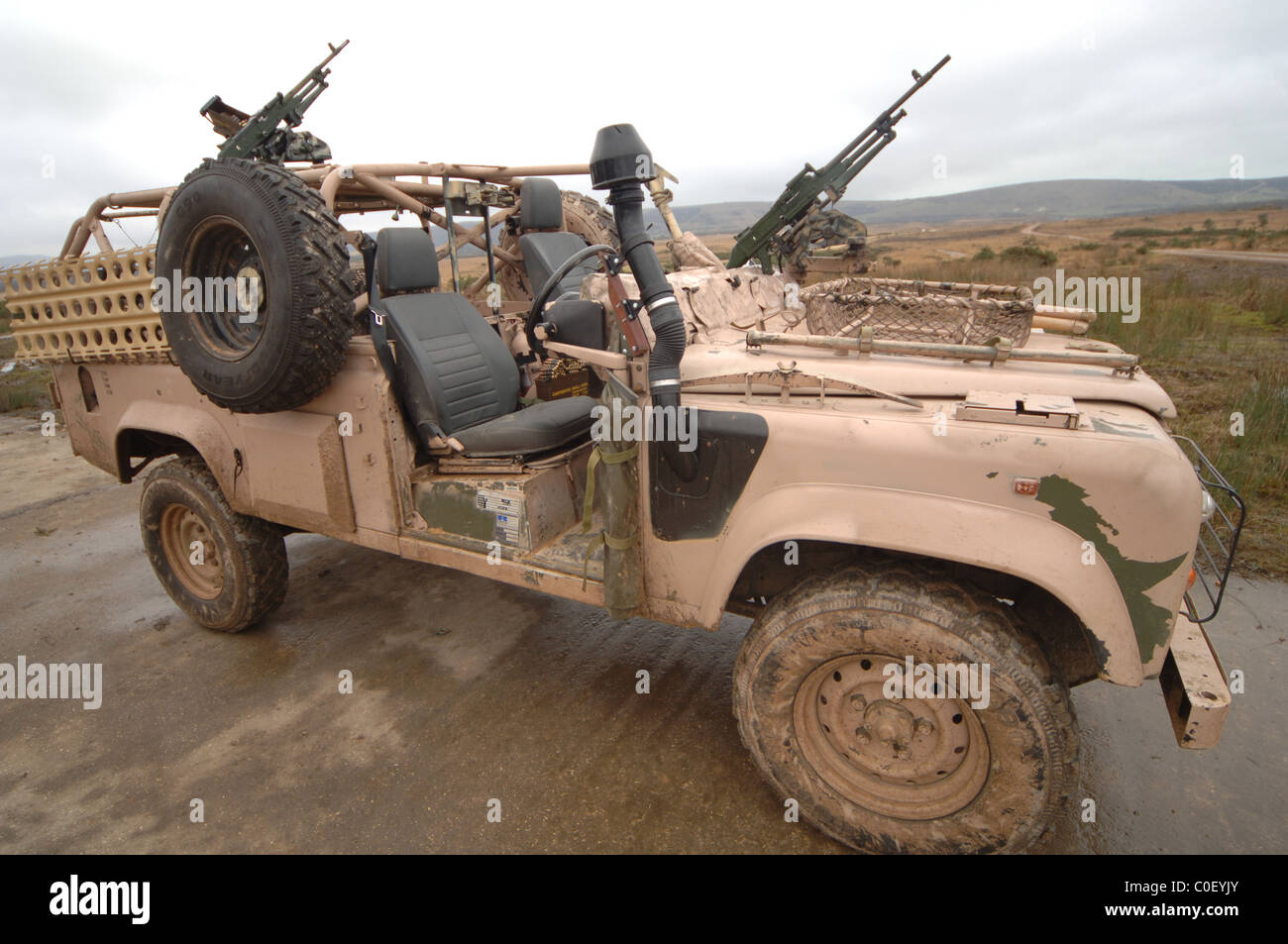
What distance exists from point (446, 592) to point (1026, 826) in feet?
10.8

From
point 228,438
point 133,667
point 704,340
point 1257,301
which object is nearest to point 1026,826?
point 704,340

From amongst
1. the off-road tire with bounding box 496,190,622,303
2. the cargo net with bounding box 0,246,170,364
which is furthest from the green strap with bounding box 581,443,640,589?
the off-road tire with bounding box 496,190,622,303

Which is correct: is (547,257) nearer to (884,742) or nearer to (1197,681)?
(884,742)

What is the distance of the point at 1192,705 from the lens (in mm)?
2094

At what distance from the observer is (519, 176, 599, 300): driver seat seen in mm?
4066

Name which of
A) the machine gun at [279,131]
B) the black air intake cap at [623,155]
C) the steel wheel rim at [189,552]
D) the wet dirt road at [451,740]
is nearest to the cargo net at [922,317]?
the black air intake cap at [623,155]

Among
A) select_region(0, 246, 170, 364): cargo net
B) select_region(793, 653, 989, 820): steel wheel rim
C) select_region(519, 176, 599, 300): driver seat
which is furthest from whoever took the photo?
select_region(519, 176, 599, 300): driver seat

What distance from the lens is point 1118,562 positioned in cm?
200

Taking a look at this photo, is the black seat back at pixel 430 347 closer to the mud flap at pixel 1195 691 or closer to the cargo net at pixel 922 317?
the cargo net at pixel 922 317

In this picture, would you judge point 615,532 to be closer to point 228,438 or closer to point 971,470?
point 971,470

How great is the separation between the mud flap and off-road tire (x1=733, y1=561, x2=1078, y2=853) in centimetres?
32

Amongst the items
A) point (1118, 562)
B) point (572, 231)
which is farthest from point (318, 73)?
point (1118, 562)

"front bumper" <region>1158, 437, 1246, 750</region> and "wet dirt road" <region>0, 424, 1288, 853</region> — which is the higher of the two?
"front bumper" <region>1158, 437, 1246, 750</region>

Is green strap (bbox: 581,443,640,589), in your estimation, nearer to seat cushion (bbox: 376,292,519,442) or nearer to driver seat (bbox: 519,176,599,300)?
seat cushion (bbox: 376,292,519,442)
